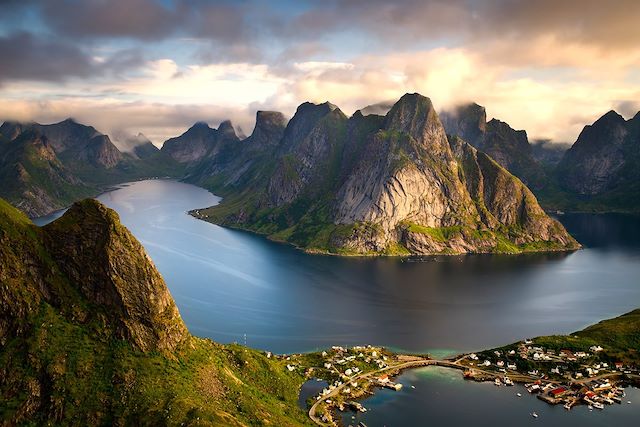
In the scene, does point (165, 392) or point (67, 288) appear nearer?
point (165, 392)

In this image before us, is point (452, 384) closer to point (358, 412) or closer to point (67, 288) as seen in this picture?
point (358, 412)

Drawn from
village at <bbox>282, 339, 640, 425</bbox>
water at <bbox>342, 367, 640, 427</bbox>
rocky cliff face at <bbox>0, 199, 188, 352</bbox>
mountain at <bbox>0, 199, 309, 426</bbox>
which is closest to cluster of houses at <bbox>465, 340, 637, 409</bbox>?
village at <bbox>282, 339, 640, 425</bbox>

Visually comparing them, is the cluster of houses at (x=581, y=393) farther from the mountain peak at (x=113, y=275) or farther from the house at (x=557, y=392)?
the mountain peak at (x=113, y=275)

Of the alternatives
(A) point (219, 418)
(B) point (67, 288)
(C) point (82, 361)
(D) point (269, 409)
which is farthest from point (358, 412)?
(B) point (67, 288)

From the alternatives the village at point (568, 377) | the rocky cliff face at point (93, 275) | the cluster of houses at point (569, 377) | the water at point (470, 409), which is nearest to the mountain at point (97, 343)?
the rocky cliff face at point (93, 275)

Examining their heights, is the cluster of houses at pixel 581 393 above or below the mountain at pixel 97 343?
below

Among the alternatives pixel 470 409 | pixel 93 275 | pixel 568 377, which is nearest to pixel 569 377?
pixel 568 377

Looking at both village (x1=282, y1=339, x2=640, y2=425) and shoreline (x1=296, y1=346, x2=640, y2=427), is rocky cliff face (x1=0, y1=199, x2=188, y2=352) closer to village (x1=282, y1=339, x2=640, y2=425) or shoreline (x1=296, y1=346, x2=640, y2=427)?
shoreline (x1=296, y1=346, x2=640, y2=427)
